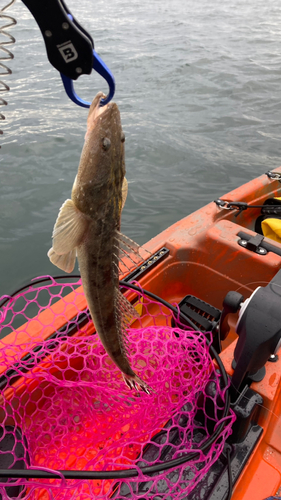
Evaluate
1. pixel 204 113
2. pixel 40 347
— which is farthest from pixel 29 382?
pixel 204 113

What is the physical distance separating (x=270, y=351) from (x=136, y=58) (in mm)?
14640

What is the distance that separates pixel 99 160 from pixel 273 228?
3.25 metres

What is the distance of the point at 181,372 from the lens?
287 cm

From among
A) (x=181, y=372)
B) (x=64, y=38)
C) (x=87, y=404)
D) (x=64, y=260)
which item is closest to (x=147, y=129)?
(x=181, y=372)

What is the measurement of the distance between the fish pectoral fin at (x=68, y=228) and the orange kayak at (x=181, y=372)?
109 centimetres

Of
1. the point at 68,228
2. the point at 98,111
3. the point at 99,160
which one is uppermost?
the point at 98,111

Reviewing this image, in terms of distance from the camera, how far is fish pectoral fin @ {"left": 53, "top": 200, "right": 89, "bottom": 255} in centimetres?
161

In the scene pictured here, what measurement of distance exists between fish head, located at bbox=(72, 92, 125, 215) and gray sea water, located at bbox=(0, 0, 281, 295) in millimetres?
3843

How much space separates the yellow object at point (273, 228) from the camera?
420cm

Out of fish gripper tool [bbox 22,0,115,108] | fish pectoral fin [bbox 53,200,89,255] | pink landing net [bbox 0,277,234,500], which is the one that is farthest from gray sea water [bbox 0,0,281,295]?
fish gripper tool [bbox 22,0,115,108]

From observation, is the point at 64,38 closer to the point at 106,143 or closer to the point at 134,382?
the point at 106,143

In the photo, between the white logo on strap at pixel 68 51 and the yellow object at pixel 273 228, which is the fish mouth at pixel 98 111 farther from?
the yellow object at pixel 273 228

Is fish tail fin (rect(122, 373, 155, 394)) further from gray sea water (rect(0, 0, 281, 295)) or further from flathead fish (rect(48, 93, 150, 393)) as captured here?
gray sea water (rect(0, 0, 281, 295))

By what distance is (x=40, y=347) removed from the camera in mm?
2742
